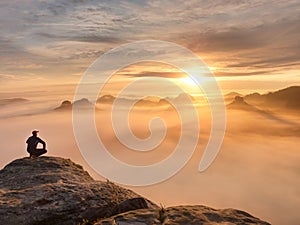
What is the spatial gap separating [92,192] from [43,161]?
250 inches

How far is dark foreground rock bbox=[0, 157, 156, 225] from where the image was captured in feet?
38.9

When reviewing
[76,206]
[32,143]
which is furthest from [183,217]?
[32,143]

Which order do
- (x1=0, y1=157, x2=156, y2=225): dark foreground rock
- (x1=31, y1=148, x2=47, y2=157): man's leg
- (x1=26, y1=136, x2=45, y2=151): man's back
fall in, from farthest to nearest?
(x1=31, y1=148, x2=47, y2=157): man's leg → (x1=26, y1=136, x2=45, y2=151): man's back → (x1=0, y1=157, x2=156, y2=225): dark foreground rock

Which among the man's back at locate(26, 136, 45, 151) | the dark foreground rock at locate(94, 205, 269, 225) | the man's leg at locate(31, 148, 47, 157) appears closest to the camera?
the dark foreground rock at locate(94, 205, 269, 225)

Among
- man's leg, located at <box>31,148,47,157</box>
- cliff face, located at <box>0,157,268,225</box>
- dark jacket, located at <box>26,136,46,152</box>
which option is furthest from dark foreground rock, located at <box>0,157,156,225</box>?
man's leg, located at <box>31,148,47,157</box>

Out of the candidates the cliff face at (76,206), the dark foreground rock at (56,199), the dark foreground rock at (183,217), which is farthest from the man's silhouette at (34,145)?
the dark foreground rock at (183,217)

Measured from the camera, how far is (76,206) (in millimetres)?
12688

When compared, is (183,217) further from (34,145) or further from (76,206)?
(34,145)

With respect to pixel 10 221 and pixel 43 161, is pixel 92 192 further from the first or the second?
pixel 43 161

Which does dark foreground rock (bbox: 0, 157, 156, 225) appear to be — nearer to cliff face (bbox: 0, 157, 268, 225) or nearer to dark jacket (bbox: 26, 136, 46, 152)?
cliff face (bbox: 0, 157, 268, 225)

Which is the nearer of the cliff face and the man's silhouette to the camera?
the cliff face

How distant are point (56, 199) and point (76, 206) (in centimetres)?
90

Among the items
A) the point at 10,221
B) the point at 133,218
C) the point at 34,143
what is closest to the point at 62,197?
the point at 10,221

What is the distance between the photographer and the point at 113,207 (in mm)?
13219
